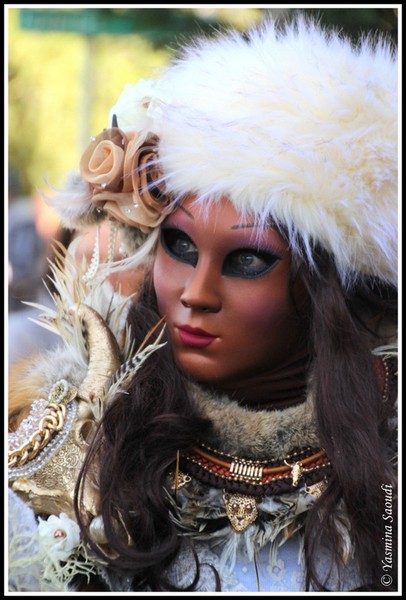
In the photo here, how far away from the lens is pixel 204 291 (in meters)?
1.42

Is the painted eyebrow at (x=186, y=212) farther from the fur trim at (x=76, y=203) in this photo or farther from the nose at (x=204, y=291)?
the fur trim at (x=76, y=203)

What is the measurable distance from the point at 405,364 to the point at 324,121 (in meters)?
0.52

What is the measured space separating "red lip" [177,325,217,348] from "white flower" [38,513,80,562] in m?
0.40

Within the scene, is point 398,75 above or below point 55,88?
below

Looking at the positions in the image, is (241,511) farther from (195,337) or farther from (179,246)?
(179,246)

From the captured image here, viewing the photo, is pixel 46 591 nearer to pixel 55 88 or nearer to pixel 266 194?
pixel 266 194

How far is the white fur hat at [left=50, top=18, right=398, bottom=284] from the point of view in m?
1.38

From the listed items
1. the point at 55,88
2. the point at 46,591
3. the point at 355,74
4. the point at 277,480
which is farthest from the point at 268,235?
the point at 55,88

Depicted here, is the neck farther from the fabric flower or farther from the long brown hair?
the fabric flower

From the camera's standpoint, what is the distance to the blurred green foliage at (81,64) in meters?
1.85

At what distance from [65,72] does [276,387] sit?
98.7 inches

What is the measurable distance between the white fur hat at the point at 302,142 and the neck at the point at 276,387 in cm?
20

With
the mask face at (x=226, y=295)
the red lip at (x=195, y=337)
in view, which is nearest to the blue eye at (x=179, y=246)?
the mask face at (x=226, y=295)

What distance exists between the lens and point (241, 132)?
1.38m
